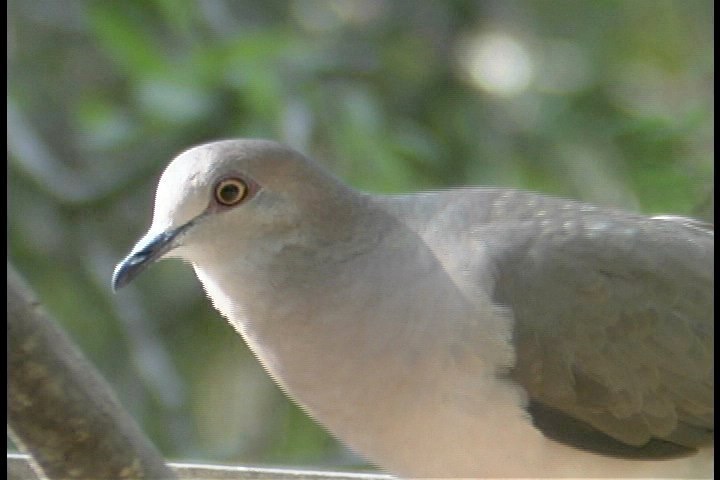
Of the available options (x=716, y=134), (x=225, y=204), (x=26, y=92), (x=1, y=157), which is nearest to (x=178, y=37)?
(x=26, y=92)

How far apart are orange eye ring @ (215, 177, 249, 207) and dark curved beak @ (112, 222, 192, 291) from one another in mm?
90

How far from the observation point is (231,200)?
77.2 inches

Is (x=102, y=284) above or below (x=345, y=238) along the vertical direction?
below

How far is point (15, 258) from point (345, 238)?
6.54 ft

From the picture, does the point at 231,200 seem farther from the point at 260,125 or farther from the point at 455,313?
the point at 260,125

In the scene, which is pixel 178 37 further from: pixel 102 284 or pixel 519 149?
pixel 519 149

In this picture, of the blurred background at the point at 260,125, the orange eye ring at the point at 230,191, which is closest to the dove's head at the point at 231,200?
the orange eye ring at the point at 230,191

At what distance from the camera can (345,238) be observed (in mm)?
2061

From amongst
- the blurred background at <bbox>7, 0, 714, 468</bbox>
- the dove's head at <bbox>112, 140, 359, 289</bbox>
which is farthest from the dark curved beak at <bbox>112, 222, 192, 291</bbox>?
the blurred background at <bbox>7, 0, 714, 468</bbox>

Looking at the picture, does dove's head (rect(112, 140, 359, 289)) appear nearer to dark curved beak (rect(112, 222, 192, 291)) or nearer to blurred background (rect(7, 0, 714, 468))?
dark curved beak (rect(112, 222, 192, 291))

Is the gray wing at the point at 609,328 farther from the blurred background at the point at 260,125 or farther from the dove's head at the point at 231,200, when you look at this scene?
the blurred background at the point at 260,125

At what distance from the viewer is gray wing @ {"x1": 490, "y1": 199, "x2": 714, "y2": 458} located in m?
2.11

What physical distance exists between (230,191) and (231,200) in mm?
13

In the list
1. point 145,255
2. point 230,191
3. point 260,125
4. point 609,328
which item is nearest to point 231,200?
point 230,191
